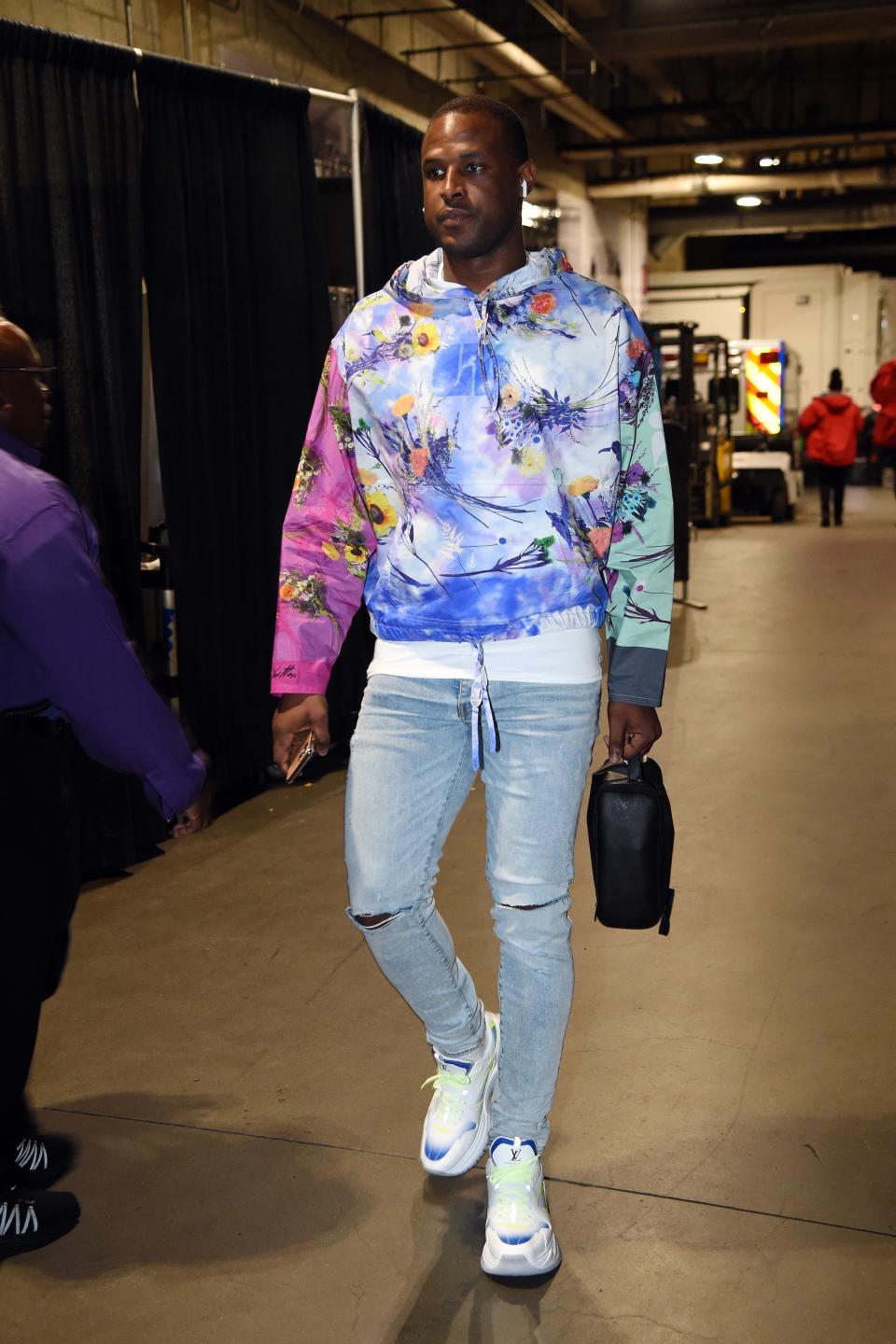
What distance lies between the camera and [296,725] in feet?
6.76

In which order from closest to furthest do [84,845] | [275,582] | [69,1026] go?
1. [69,1026]
2. [84,845]
3. [275,582]

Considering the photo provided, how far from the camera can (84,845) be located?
3.81m

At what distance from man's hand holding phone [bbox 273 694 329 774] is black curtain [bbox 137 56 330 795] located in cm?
224

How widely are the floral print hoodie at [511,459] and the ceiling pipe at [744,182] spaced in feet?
44.8

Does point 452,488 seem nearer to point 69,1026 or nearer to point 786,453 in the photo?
point 69,1026

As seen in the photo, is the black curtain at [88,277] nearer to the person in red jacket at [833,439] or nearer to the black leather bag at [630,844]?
the black leather bag at [630,844]

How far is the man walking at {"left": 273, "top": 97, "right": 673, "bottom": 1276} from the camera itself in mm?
1903

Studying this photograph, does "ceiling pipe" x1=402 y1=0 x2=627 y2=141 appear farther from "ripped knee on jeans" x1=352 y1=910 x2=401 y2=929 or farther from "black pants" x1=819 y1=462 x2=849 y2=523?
"ripped knee on jeans" x1=352 y1=910 x2=401 y2=929

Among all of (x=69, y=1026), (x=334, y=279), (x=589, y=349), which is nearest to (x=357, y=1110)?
(x=69, y=1026)

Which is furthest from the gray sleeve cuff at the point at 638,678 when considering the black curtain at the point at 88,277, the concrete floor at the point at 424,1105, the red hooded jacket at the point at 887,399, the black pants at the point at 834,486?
the black pants at the point at 834,486

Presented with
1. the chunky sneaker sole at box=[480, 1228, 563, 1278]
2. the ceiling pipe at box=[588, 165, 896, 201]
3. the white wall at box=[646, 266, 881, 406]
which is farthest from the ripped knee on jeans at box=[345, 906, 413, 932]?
the white wall at box=[646, 266, 881, 406]

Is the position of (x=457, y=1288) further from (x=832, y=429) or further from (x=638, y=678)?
(x=832, y=429)

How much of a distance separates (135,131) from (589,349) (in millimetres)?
2505

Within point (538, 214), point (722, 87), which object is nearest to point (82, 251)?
point (538, 214)
